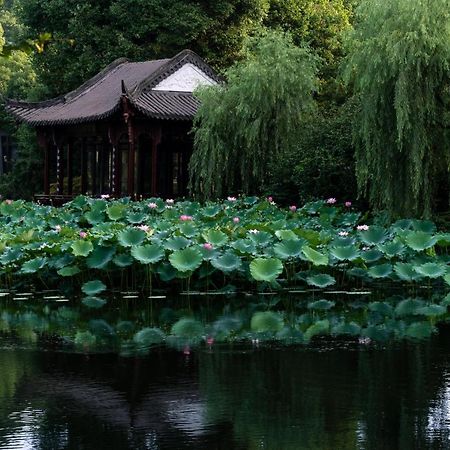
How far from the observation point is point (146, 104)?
21156mm

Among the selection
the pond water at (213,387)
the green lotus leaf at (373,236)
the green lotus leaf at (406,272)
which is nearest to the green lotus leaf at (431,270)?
the green lotus leaf at (406,272)

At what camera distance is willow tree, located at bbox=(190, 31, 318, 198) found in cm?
1856

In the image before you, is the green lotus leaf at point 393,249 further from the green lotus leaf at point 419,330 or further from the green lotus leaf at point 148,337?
the green lotus leaf at point 148,337

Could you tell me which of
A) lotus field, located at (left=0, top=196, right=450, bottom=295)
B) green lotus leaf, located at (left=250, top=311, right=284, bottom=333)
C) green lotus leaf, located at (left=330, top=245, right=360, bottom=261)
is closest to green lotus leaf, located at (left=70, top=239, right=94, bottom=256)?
lotus field, located at (left=0, top=196, right=450, bottom=295)

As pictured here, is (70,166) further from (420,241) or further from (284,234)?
(420,241)

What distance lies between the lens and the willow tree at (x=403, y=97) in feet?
45.2

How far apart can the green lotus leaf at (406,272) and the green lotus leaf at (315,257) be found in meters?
0.75

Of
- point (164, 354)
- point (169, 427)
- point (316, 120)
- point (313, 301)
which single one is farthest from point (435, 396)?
point (316, 120)

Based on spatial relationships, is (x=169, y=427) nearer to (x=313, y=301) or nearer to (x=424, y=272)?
(x=313, y=301)

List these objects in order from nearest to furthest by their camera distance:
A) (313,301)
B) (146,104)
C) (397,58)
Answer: (313,301), (397,58), (146,104)

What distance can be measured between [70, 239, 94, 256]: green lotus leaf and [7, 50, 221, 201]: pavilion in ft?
29.4

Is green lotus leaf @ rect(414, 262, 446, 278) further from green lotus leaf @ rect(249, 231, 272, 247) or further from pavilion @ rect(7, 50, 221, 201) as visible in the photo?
pavilion @ rect(7, 50, 221, 201)

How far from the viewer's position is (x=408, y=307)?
10266 millimetres

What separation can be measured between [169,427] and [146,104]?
1581cm
